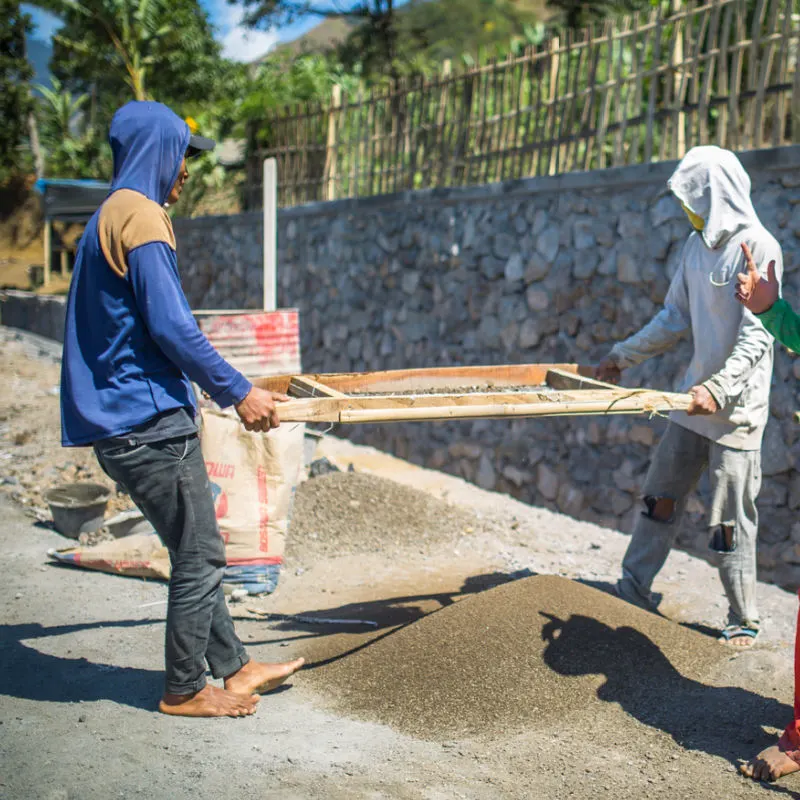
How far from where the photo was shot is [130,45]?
21125 millimetres

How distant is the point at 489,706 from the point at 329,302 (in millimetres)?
6122

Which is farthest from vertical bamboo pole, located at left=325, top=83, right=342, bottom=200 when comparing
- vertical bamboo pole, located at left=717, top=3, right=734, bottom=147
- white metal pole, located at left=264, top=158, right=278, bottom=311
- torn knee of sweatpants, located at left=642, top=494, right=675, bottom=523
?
torn knee of sweatpants, located at left=642, top=494, right=675, bottom=523

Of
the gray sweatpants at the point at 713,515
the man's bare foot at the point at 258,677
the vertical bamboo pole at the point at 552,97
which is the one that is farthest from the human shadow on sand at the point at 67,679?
the vertical bamboo pole at the point at 552,97

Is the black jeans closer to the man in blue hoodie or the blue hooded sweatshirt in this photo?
the man in blue hoodie

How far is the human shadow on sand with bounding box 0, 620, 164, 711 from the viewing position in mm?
3359

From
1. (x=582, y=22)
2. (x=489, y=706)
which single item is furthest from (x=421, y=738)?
(x=582, y=22)

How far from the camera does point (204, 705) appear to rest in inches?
125

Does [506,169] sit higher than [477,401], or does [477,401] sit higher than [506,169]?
[506,169]

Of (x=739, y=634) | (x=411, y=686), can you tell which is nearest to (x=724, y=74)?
(x=739, y=634)

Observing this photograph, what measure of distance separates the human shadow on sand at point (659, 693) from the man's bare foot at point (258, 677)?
1.04m

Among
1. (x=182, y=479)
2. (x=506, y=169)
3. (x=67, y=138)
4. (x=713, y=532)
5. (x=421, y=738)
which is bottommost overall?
(x=421, y=738)

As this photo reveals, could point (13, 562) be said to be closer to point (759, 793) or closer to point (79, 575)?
point (79, 575)

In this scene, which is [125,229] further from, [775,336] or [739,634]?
[739,634]

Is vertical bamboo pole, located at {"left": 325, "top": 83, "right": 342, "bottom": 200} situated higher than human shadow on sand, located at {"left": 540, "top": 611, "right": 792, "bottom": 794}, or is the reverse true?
vertical bamboo pole, located at {"left": 325, "top": 83, "right": 342, "bottom": 200}
